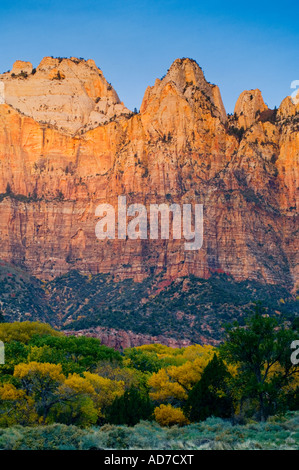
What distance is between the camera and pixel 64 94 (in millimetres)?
170125

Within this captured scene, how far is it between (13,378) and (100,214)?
102 metres

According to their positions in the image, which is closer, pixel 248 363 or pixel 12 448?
pixel 12 448

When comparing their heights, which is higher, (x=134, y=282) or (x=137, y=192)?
(x=137, y=192)

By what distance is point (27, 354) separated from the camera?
56688mm

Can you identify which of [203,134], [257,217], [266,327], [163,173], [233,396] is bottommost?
[233,396]

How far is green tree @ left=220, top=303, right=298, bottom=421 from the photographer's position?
4219 cm

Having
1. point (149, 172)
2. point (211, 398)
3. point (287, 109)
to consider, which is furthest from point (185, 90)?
point (211, 398)

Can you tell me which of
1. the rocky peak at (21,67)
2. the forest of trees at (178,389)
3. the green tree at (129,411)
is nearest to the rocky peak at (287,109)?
the rocky peak at (21,67)

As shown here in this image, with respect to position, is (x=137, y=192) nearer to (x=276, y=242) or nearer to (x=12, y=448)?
(x=276, y=242)

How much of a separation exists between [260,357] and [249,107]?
12095cm

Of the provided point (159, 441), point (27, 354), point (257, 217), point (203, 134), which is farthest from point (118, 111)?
point (159, 441)

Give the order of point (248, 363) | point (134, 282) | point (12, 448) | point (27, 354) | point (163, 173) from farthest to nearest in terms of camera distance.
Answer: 1. point (163, 173)
2. point (134, 282)
3. point (27, 354)
4. point (248, 363)
5. point (12, 448)

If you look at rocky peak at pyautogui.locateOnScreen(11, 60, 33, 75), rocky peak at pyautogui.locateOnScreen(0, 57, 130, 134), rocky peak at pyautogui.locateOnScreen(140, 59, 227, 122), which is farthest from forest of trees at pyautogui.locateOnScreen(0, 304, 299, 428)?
rocky peak at pyautogui.locateOnScreen(11, 60, 33, 75)

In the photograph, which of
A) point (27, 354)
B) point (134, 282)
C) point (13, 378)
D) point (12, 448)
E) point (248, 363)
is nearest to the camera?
point (12, 448)
